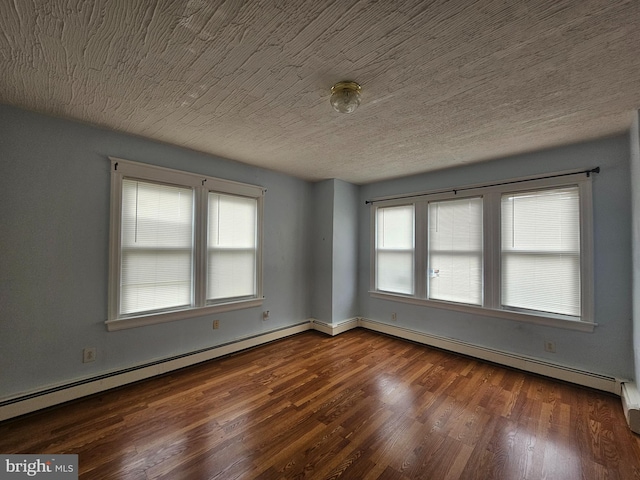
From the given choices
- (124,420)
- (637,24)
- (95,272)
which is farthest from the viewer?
(95,272)

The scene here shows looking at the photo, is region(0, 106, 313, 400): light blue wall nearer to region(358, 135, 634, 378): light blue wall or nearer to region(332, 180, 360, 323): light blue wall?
region(332, 180, 360, 323): light blue wall

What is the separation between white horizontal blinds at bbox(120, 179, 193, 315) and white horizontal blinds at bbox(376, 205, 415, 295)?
2.83 meters

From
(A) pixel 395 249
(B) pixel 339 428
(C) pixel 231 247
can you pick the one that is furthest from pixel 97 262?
(A) pixel 395 249

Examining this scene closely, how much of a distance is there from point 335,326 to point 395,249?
154cm

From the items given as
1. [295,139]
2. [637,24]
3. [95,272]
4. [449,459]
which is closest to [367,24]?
[637,24]

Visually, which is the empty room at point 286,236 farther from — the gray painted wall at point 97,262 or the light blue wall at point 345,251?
the light blue wall at point 345,251

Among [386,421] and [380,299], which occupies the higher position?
[380,299]

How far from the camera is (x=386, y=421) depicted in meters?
2.08

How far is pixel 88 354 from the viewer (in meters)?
2.39

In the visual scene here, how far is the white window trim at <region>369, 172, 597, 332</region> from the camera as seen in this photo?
2.62 metres

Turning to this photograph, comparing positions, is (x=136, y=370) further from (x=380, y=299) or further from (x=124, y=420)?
(x=380, y=299)

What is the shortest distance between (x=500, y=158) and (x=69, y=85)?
13.5 ft

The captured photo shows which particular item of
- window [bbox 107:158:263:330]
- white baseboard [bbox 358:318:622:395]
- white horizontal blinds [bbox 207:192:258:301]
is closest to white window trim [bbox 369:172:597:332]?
white baseboard [bbox 358:318:622:395]

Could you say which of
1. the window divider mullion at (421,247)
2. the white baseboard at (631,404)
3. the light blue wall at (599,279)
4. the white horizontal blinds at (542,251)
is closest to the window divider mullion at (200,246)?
the window divider mullion at (421,247)
